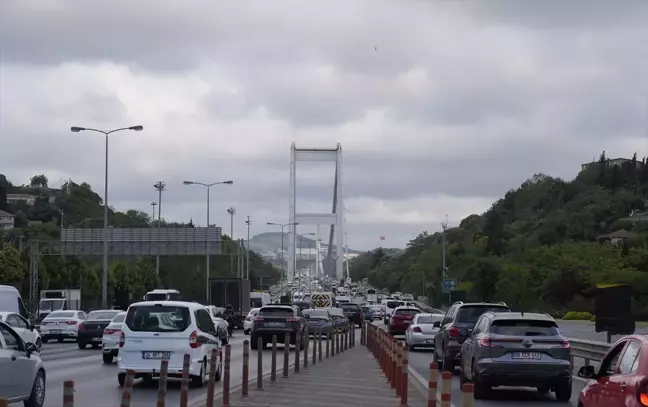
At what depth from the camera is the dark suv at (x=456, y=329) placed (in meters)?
26.7

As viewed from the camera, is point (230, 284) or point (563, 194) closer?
point (230, 284)

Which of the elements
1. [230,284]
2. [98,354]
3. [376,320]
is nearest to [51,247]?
[230,284]

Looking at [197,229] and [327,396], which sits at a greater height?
[197,229]

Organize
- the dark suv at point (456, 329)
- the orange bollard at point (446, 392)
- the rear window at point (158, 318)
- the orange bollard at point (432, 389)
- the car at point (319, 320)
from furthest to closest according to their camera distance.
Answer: the car at point (319, 320), the dark suv at point (456, 329), the rear window at point (158, 318), the orange bollard at point (432, 389), the orange bollard at point (446, 392)

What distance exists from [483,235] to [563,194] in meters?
16.6

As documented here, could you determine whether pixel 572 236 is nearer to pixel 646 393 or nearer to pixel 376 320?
pixel 376 320

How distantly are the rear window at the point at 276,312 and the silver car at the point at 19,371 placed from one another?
865 inches

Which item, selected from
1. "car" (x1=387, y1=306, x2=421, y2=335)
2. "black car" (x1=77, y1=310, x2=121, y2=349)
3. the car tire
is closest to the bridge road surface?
"black car" (x1=77, y1=310, x2=121, y2=349)

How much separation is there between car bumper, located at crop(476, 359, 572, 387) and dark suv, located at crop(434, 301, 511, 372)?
21.2 feet

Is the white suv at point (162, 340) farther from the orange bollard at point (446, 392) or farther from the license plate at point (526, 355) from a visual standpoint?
the orange bollard at point (446, 392)

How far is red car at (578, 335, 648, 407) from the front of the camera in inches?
408

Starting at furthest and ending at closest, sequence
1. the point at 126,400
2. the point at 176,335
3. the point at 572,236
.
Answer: the point at 572,236 < the point at 176,335 < the point at 126,400

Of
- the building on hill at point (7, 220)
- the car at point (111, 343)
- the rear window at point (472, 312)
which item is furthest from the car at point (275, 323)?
the building on hill at point (7, 220)

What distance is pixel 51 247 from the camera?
8275cm
